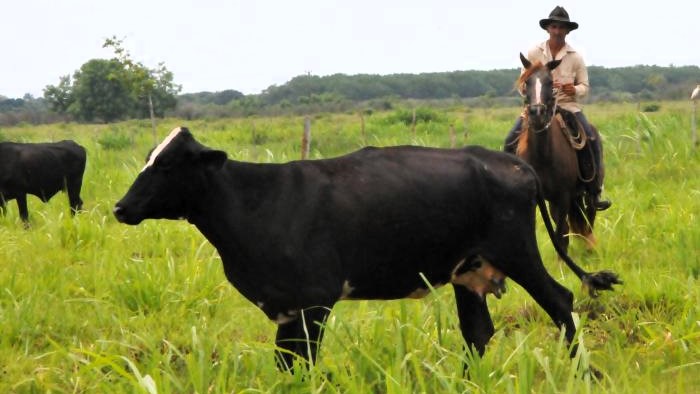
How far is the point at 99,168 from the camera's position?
12.3 meters

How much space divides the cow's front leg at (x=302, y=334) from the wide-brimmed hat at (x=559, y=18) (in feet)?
15.7

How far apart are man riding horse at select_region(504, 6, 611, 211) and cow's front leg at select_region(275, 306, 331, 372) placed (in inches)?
176

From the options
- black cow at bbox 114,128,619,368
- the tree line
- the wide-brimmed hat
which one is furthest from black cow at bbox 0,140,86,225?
the tree line

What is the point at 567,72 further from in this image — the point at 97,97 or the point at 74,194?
the point at 97,97

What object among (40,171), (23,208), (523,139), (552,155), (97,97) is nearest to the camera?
(552,155)

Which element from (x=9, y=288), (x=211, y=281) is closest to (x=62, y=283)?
(x=9, y=288)

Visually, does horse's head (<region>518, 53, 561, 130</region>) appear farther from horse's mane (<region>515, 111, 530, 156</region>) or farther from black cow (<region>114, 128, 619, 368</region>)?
black cow (<region>114, 128, 619, 368</region>)

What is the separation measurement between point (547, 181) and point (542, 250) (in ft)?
2.13

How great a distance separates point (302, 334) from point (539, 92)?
3995 mm

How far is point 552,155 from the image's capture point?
711 centimetres

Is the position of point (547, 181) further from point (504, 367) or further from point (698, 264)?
point (504, 367)

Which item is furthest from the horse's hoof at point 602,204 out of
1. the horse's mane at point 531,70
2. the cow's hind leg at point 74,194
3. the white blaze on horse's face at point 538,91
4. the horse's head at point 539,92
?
the cow's hind leg at point 74,194

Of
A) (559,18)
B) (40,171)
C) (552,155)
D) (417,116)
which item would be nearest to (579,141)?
(552,155)

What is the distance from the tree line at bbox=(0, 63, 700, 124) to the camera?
59.5m
